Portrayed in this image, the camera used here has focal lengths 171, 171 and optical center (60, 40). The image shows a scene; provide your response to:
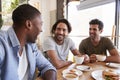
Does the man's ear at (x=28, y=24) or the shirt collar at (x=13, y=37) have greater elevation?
the man's ear at (x=28, y=24)

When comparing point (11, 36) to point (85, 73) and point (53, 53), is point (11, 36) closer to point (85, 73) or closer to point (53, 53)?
point (85, 73)

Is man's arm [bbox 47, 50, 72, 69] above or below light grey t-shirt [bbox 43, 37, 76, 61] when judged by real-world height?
below

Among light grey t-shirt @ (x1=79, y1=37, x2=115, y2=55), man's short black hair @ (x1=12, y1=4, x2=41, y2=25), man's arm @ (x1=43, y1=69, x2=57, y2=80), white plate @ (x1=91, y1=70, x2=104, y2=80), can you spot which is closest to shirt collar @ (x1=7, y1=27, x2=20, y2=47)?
man's short black hair @ (x1=12, y1=4, x2=41, y2=25)

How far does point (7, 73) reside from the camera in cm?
99

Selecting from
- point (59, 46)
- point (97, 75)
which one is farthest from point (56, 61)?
point (97, 75)

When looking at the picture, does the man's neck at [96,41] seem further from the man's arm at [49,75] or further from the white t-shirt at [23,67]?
the white t-shirt at [23,67]

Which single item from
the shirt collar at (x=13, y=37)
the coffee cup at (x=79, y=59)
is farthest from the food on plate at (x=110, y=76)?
the shirt collar at (x=13, y=37)

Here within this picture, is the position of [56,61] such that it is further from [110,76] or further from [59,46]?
[110,76]

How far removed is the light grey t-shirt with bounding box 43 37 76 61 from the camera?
1920 millimetres

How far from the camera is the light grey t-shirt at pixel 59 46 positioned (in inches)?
75.6

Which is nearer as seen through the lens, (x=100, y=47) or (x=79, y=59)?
(x=79, y=59)

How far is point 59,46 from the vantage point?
204 cm

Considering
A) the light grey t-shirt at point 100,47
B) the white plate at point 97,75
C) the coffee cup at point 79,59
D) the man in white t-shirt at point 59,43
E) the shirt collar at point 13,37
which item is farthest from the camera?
the light grey t-shirt at point 100,47

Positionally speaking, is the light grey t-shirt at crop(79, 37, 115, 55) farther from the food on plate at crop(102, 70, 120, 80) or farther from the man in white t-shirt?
the food on plate at crop(102, 70, 120, 80)
